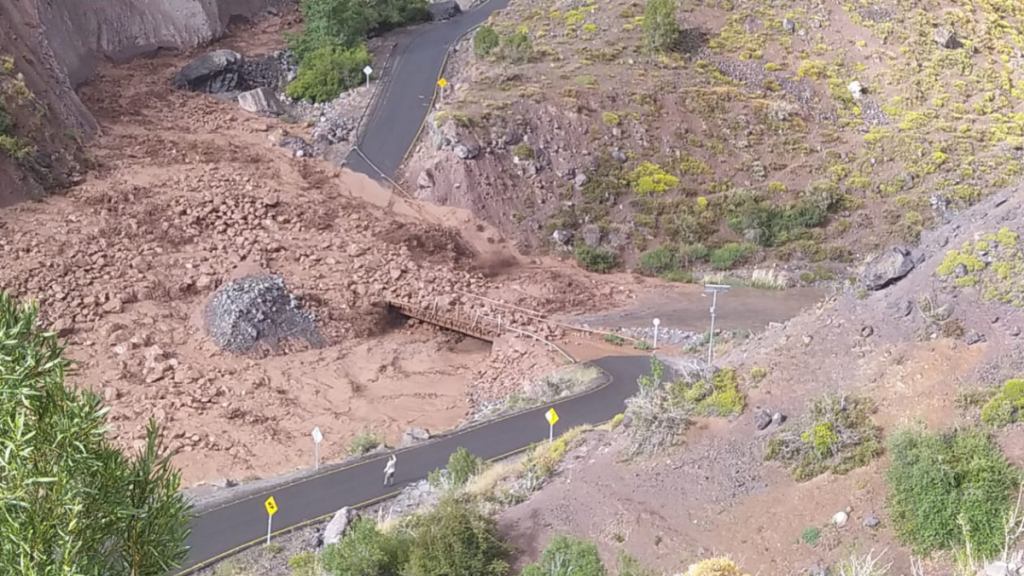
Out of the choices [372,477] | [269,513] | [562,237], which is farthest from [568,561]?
[562,237]

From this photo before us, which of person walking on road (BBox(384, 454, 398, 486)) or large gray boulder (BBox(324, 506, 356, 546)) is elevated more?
large gray boulder (BBox(324, 506, 356, 546))

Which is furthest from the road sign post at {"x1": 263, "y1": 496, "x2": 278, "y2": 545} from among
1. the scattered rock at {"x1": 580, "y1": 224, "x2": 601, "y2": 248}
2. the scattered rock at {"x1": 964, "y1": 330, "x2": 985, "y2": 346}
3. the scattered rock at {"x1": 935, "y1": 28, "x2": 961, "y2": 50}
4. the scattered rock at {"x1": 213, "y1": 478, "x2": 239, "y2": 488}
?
the scattered rock at {"x1": 935, "y1": 28, "x2": 961, "y2": 50}

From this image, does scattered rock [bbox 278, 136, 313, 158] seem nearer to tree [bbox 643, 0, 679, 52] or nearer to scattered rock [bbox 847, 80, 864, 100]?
tree [bbox 643, 0, 679, 52]

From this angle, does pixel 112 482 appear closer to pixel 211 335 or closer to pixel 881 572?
pixel 881 572

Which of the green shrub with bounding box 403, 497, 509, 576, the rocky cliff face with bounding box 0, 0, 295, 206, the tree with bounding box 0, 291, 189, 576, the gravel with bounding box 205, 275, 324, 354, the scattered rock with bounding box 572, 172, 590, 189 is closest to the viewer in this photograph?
the tree with bounding box 0, 291, 189, 576

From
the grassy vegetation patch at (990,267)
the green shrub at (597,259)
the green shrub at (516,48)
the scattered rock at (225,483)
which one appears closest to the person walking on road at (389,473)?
the scattered rock at (225,483)
